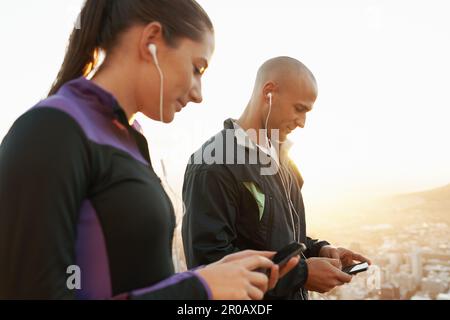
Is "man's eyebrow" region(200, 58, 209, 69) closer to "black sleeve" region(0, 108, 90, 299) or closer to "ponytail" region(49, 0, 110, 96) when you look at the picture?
"ponytail" region(49, 0, 110, 96)

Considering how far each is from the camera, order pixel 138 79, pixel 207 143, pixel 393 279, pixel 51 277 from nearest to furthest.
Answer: pixel 51 277 → pixel 138 79 → pixel 207 143 → pixel 393 279

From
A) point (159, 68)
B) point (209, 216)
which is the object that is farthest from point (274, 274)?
point (209, 216)

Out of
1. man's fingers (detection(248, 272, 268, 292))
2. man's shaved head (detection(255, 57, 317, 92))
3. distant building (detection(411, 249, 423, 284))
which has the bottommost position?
distant building (detection(411, 249, 423, 284))

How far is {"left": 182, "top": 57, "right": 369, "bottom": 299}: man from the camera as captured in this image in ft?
5.36

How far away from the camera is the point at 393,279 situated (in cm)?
395

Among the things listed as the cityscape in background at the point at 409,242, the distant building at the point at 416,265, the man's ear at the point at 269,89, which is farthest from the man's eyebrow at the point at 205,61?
the distant building at the point at 416,265

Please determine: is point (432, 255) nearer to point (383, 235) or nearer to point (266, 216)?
point (383, 235)

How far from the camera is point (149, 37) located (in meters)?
1.01

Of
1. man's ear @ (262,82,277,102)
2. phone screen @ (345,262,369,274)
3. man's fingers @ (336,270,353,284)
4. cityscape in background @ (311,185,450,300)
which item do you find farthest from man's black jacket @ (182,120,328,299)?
cityscape in background @ (311,185,450,300)

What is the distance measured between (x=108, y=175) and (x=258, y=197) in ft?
3.29

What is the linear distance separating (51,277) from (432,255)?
4475 mm

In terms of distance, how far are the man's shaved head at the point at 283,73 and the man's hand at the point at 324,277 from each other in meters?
0.98

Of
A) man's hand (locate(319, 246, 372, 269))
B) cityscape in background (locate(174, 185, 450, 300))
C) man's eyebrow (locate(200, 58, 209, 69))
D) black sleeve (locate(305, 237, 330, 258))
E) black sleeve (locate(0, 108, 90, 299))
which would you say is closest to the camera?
black sleeve (locate(0, 108, 90, 299))

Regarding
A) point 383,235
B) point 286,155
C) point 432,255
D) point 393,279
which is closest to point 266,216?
point 286,155
